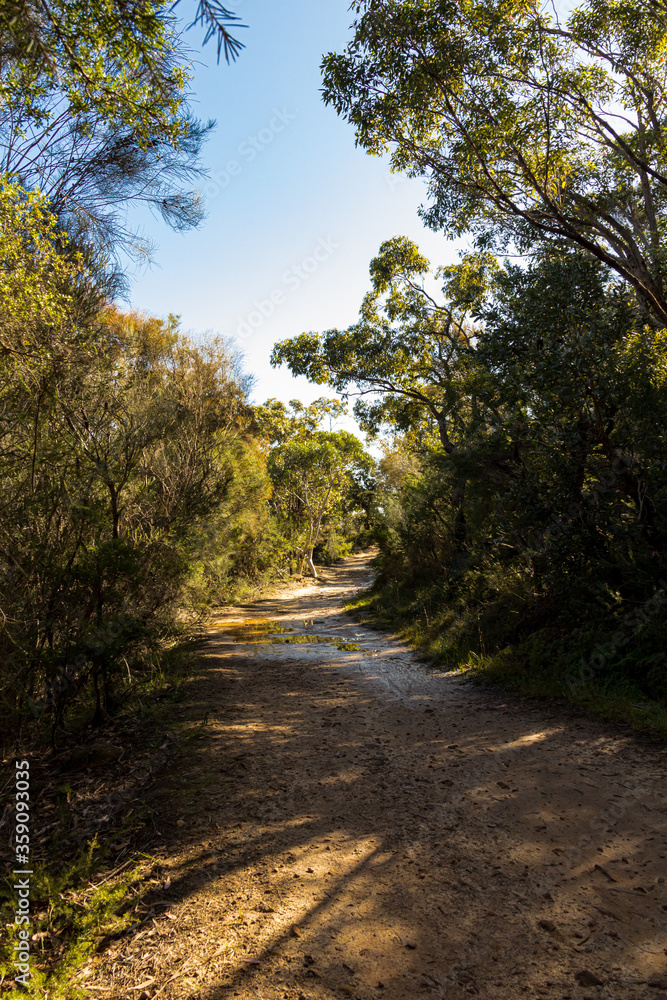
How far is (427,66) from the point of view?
709 centimetres

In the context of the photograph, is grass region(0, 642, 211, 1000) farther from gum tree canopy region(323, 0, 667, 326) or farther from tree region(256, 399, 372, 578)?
tree region(256, 399, 372, 578)

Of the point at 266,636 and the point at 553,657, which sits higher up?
the point at 553,657

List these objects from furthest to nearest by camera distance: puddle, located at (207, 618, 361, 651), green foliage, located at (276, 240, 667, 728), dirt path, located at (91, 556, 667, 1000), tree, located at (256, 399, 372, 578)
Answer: tree, located at (256, 399, 372, 578)
puddle, located at (207, 618, 361, 651)
green foliage, located at (276, 240, 667, 728)
dirt path, located at (91, 556, 667, 1000)

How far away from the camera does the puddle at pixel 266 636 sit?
10695 mm

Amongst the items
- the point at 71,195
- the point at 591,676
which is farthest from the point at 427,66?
the point at 591,676

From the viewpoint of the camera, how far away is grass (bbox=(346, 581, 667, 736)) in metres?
5.14

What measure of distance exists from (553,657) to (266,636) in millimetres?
6967

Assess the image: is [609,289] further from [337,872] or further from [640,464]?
[337,872]

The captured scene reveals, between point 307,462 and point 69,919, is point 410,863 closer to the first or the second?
point 69,919

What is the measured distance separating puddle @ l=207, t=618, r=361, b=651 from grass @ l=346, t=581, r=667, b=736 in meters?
1.88

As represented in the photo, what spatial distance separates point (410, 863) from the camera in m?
3.06

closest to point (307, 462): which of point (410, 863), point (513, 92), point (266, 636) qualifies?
point (266, 636)

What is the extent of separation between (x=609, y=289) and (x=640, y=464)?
2.91 meters

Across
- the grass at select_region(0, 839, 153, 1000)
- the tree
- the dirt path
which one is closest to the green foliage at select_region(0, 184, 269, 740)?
the dirt path
